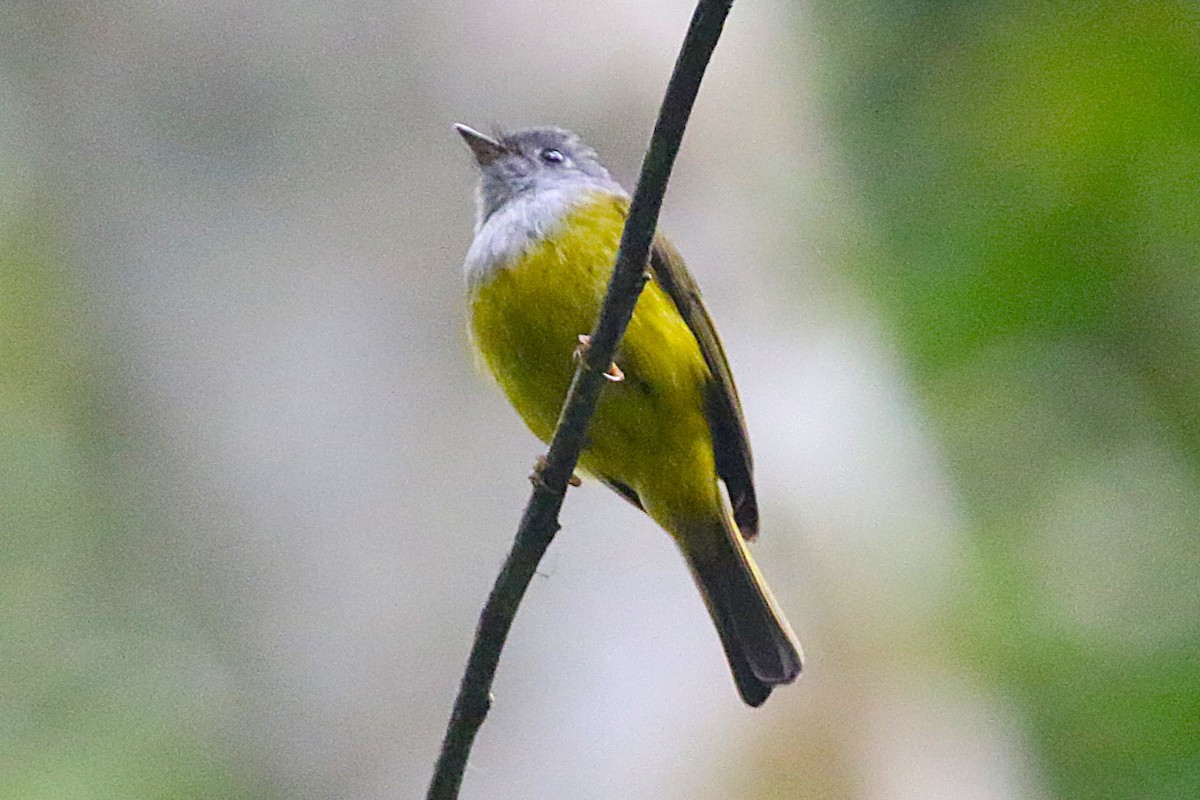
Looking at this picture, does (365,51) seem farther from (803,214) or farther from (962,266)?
(962,266)

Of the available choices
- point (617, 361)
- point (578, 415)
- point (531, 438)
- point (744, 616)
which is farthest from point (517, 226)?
point (578, 415)

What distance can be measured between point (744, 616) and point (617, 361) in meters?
0.62

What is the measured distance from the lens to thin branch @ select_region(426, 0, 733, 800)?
61.0 inches

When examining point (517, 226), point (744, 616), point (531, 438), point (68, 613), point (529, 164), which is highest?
point (529, 164)

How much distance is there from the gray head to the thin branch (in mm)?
1549

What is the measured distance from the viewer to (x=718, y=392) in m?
3.04

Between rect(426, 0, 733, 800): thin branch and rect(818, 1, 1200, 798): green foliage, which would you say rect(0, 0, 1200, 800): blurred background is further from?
rect(426, 0, 733, 800): thin branch

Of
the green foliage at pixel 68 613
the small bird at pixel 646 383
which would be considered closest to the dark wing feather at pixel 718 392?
the small bird at pixel 646 383

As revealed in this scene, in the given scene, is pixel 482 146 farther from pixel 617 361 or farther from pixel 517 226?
pixel 617 361

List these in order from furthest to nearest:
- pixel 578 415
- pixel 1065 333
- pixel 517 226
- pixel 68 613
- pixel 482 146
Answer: pixel 68 613 < pixel 1065 333 < pixel 482 146 < pixel 517 226 < pixel 578 415

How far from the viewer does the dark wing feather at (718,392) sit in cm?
304

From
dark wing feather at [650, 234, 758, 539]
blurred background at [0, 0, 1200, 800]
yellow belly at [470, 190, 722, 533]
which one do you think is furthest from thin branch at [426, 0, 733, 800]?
dark wing feather at [650, 234, 758, 539]

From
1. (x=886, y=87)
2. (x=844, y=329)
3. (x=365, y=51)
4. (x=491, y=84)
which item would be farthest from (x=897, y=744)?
(x=886, y=87)

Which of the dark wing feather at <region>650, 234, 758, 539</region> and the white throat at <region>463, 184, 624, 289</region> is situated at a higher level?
the white throat at <region>463, 184, 624, 289</region>
